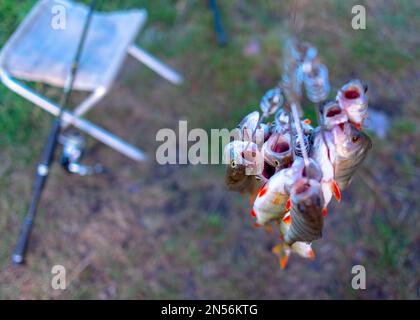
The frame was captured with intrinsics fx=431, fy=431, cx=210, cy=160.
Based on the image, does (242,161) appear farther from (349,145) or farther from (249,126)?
(349,145)

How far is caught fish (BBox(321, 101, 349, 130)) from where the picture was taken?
43.7 inches

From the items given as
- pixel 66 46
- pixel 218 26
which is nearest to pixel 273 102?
pixel 66 46

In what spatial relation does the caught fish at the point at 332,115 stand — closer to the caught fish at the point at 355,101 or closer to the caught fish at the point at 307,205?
the caught fish at the point at 355,101

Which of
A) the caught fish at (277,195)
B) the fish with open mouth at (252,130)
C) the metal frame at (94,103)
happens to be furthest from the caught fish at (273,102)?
the metal frame at (94,103)

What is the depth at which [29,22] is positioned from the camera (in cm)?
219

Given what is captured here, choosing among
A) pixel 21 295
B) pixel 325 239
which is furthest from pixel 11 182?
pixel 325 239

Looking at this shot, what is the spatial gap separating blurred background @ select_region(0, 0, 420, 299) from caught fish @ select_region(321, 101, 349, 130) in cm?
119

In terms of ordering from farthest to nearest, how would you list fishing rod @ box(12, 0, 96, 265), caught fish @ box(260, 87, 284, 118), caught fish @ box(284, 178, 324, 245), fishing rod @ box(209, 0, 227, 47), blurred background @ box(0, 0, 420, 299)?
fishing rod @ box(209, 0, 227, 47)
blurred background @ box(0, 0, 420, 299)
fishing rod @ box(12, 0, 96, 265)
caught fish @ box(260, 87, 284, 118)
caught fish @ box(284, 178, 324, 245)

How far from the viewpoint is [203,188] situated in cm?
241

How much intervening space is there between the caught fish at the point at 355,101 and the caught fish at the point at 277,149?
6.7 inches

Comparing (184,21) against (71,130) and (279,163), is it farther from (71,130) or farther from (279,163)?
(279,163)

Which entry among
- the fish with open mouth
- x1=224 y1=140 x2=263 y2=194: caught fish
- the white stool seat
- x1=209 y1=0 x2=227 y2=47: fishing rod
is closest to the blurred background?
x1=209 y1=0 x2=227 y2=47: fishing rod

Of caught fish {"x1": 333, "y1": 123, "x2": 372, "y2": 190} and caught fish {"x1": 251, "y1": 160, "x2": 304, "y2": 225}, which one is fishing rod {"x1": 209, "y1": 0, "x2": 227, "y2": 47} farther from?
caught fish {"x1": 333, "y1": 123, "x2": 372, "y2": 190}

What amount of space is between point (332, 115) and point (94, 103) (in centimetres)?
184
